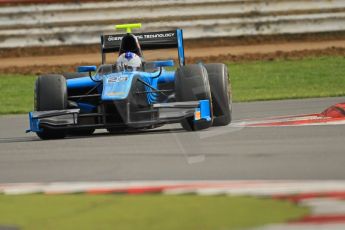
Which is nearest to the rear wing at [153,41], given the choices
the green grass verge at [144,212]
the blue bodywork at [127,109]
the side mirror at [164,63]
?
the side mirror at [164,63]

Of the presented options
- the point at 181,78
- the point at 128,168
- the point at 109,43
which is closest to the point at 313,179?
the point at 128,168

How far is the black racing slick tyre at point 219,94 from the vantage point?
1099cm

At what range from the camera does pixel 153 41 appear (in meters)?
12.4

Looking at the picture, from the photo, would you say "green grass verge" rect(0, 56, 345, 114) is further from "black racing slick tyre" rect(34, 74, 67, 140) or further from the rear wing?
"black racing slick tyre" rect(34, 74, 67, 140)

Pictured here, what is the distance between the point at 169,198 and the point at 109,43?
720cm

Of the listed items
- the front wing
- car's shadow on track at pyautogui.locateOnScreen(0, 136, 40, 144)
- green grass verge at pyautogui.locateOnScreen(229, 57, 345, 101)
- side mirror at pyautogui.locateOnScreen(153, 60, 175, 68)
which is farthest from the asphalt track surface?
green grass verge at pyautogui.locateOnScreen(229, 57, 345, 101)

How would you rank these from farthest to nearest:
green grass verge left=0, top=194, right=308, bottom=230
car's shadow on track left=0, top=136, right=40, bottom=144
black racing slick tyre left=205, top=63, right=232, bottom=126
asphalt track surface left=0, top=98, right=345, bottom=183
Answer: black racing slick tyre left=205, top=63, right=232, bottom=126 → car's shadow on track left=0, top=136, right=40, bottom=144 → asphalt track surface left=0, top=98, right=345, bottom=183 → green grass verge left=0, top=194, right=308, bottom=230

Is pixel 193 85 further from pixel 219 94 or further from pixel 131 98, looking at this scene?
pixel 131 98

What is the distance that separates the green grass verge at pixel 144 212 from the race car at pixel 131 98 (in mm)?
4448

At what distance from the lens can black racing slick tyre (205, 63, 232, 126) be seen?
11.0 metres

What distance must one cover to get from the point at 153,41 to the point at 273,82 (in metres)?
5.42

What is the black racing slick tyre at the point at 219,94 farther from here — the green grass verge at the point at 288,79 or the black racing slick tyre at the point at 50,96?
the green grass verge at the point at 288,79

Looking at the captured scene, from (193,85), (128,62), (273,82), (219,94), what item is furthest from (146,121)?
(273,82)

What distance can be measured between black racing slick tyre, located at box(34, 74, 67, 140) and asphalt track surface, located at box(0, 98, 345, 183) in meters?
0.26
